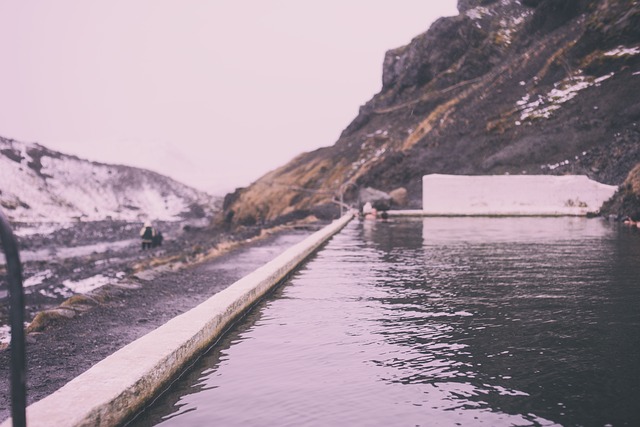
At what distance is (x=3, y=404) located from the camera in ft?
17.1

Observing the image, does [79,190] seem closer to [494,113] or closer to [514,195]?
A: [494,113]

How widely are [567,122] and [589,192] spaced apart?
1721cm

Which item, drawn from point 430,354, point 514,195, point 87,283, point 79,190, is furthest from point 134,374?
point 79,190

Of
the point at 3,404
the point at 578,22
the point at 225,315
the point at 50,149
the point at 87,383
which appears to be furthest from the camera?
the point at 50,149

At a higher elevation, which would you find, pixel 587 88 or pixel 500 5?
pixel 500 5

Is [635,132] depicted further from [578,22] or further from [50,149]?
[50,149]

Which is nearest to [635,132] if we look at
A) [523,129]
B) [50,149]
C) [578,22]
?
[523,129]

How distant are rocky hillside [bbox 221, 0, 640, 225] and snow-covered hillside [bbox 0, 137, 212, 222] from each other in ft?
146

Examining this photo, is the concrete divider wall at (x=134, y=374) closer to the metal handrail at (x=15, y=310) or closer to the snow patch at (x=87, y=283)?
the metal handrail at (x=15, y=310)

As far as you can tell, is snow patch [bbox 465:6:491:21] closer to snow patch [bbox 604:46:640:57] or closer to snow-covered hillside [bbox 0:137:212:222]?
snow patch [bbox 604:46:640:57]

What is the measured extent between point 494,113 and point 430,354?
171ft

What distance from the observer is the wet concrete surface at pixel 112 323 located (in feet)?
20.0

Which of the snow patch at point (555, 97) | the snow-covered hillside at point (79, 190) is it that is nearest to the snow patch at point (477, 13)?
the snow patch at point (555, 97)

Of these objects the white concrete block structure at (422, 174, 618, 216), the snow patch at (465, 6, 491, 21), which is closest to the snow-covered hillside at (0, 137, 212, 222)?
the snow patch at (465, 6, 491, 21)
